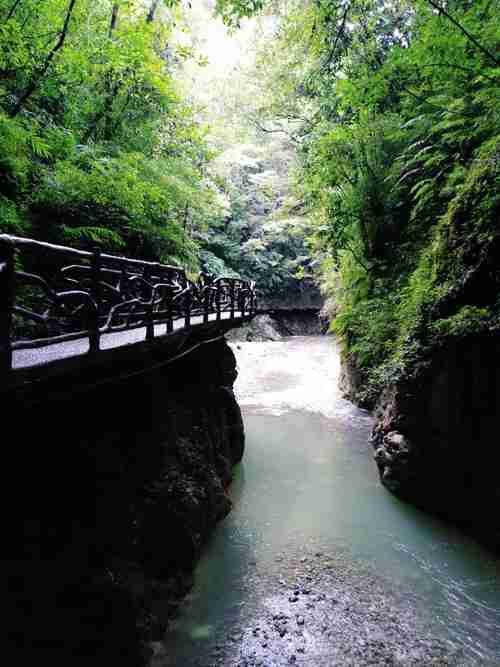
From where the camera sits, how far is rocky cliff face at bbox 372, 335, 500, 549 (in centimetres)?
572

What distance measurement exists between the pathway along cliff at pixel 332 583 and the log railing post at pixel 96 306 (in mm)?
3857

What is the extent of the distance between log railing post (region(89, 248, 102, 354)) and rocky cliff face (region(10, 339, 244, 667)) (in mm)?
510

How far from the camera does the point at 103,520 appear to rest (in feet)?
12.9

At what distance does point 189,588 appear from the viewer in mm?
5055

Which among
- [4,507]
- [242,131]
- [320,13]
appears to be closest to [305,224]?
[242,131]

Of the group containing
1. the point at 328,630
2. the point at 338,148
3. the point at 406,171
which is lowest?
the point at 328,630

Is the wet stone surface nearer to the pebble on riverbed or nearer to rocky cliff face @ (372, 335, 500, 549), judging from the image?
the pebble on riverbed

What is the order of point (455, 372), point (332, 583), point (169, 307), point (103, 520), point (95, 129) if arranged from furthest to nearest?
point (95, 129) → point (455, 372) → point (332, 583) → point (169, 307) → point (103, 520)

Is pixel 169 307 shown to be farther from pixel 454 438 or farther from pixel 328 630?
pixel 454 438

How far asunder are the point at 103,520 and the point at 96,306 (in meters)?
2.57

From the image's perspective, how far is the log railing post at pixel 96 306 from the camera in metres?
3.03

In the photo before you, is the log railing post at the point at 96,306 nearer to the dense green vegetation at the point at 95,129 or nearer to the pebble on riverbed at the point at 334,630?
the dense green vegetation at the point at 95,129

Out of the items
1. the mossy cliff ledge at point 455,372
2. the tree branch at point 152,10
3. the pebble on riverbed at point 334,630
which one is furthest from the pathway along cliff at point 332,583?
the tree branch at point 152,10

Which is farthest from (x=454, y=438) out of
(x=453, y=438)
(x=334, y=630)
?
(x=334, y=630)
